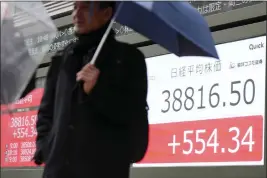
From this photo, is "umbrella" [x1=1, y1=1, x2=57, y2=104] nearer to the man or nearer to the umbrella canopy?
the man

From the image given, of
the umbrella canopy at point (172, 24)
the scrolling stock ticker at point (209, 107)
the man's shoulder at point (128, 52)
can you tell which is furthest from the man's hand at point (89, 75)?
the scrolling stock ticker at point (209, 107)

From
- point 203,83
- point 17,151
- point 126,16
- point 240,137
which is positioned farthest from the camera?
point 17,151

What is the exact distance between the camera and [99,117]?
295 centimetres

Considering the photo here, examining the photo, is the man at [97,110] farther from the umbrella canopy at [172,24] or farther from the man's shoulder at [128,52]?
the umbrella canopy at [172,24]

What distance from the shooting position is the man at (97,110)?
2.91 meters

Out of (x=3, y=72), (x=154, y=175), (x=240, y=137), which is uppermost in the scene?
(x=3, y=72)

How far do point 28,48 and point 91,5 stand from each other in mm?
343

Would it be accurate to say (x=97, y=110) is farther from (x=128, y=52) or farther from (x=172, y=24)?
(x=172, y=24)

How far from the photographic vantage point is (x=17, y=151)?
754 cm

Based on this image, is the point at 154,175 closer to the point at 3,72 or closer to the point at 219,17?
the point at 219,17

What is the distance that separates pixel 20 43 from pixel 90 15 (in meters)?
0.34

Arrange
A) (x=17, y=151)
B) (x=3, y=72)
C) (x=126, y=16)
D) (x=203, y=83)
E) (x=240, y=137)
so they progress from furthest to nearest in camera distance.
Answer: (x=17, y=151) < (x=203, y=83) < (x=240, y=137) < (x=126, y=16) < (x=3, y=72)

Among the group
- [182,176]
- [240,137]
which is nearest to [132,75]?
[240,137]

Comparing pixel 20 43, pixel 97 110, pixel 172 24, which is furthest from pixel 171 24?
pixel 20 43
